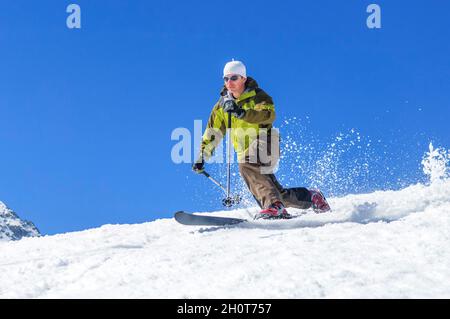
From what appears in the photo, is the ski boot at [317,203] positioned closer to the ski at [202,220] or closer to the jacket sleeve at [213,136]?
the jacket sleeve at [213,136]

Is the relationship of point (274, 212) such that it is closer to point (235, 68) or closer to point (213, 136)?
point (213, 136)

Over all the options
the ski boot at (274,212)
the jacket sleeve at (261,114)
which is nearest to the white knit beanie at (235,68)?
the jacket sleeve at (261,114)

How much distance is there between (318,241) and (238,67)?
12.2 ft

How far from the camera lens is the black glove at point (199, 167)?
8570 mm

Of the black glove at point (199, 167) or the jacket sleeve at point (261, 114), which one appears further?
the black glove at point (199, 167)

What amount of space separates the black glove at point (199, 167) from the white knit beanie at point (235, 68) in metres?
1.41

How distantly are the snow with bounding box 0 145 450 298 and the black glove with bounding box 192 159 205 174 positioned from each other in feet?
5.59

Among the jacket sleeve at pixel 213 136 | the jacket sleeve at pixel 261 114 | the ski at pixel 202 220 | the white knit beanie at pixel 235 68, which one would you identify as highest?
the white knit beanie at pixel 235 68

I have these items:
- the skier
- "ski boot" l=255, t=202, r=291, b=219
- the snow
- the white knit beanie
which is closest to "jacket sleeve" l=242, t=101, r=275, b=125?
the skier

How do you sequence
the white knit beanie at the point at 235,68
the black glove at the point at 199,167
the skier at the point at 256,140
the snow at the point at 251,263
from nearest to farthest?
the snow at the point at 251,263 < the skier at the point at 256,140 < the white knit beanie at the point at 235,68 < the black glove at the point at 199,167
